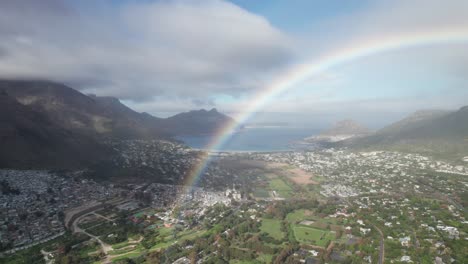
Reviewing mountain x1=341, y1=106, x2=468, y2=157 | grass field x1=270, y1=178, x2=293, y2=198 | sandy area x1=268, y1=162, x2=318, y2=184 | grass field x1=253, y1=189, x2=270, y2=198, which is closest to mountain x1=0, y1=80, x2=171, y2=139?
sandy area x1=268, y1=162, x2=318, y2=184

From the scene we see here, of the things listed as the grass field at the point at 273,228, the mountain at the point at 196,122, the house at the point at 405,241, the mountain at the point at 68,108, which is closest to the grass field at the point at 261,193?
the grass field at the point at 273,228

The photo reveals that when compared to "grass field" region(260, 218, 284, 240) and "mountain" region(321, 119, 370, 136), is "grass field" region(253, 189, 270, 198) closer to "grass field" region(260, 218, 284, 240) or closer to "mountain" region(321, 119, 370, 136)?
"grass field" region(260, 218, 284, 240)

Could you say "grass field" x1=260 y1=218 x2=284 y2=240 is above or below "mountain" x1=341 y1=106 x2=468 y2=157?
below

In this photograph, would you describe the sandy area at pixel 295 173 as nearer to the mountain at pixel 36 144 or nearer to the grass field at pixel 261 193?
the grass field at pixel 261 193

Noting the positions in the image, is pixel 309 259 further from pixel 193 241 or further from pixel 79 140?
pixel 79 140

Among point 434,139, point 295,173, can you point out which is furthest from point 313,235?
point 434,139
